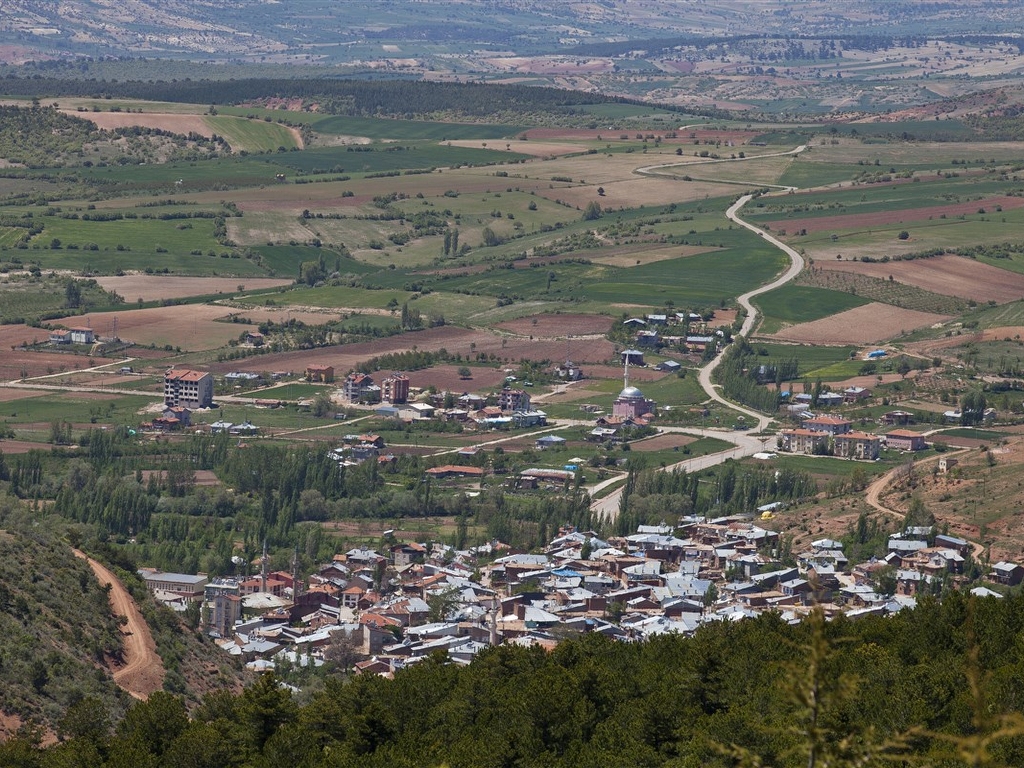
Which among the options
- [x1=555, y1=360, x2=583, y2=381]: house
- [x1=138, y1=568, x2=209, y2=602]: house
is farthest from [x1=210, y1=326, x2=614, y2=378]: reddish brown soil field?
[x1=138, y1=568, x2=209, y2=602]: house

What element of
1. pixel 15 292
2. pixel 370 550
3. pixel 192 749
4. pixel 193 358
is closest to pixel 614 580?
pixel 370 550

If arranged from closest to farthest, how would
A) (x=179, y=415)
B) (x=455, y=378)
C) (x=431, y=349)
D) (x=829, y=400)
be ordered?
(x=179, y=415), (x=829, y=400), (x=455, y=378), (x=431, y=349)

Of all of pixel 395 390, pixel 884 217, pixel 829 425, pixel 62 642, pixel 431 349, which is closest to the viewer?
pixel 62 642

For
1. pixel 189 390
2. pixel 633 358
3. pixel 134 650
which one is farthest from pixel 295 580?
pixel 633 358

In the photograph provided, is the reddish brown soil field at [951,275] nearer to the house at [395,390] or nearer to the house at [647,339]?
the house at [647,339]

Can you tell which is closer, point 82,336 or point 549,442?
point 549,442

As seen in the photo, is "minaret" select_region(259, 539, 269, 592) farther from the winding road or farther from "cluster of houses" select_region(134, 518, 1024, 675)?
the winding road

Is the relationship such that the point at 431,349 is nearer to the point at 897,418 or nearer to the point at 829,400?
the point at 829,400
